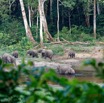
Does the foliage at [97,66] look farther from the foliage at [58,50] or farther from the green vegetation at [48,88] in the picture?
the foliage at [58,50]

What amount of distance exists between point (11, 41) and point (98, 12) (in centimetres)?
1161

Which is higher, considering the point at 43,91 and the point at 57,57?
the point at 43,91

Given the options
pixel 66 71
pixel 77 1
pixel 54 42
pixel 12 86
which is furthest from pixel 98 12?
pixel 12 86

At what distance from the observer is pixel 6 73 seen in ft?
5.66

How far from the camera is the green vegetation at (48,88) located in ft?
4.64

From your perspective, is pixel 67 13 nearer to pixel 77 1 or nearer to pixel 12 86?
pixel 77 1

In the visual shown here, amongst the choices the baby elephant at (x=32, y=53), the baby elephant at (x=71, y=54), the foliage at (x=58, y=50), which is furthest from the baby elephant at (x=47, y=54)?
the foliage at (x=58, y=50)

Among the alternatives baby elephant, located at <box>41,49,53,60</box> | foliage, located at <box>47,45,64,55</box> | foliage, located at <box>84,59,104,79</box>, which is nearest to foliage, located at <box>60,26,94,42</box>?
foliage, located at <box>47,45,64,55</box>

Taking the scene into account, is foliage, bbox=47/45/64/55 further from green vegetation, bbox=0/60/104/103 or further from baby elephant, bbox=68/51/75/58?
green vegetation, bbox=0/60/104/103

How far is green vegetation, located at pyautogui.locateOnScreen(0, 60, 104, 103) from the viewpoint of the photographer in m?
1.41

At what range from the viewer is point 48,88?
64.9 inches

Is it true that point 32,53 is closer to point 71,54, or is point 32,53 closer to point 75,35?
point 71,54

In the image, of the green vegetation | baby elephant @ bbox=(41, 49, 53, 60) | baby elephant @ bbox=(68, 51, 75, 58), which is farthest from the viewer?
baby elephant @ bbox=(68, 51, 75, 58)

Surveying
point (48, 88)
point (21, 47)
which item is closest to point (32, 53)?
point (21, 47)
